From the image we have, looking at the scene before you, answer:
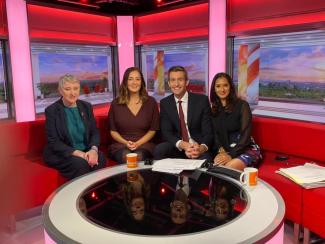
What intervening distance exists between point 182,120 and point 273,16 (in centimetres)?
167

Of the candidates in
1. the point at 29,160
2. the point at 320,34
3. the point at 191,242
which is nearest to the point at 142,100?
the point at 29,160

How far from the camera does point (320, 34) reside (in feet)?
11.2

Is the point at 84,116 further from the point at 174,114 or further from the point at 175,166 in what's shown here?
the point at 175,166

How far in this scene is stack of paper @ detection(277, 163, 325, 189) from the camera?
8.19ft

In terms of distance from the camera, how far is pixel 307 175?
8.64ft

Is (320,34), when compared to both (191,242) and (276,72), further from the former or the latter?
(191,242)

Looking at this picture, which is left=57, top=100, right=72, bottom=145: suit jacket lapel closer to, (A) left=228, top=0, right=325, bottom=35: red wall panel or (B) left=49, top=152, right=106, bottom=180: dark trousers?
(B) left=49, top=152, right=106, bottom=180: dark trousers

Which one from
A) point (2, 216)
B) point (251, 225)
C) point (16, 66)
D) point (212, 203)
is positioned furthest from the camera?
point (16, 66)

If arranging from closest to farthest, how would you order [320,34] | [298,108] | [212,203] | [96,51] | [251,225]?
[251,225]
[212,203]
[320,34]
[298,108]
[96,51]

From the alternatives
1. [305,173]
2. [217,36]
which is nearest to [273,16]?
[217,36]

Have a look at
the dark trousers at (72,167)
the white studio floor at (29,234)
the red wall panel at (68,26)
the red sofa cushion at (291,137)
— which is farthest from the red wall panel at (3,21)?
the red sofa cushion at (291,137)

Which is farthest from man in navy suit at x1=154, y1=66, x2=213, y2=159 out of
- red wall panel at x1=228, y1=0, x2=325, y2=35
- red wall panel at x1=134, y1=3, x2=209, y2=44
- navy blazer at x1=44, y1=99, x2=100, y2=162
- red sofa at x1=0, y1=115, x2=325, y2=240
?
red wall panel at x1=134, y1=3, x2=209, y2=44

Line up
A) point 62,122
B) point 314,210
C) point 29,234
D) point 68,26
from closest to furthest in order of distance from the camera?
point 314,210 → point 29,234 → point 62,122 → point 68,26

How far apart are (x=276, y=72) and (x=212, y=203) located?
2.61m
